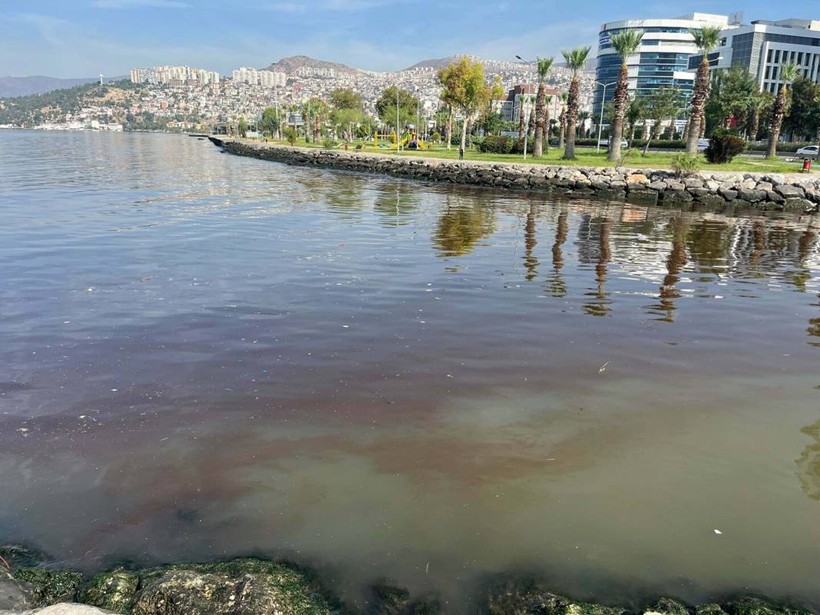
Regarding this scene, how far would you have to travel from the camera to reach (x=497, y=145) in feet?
184

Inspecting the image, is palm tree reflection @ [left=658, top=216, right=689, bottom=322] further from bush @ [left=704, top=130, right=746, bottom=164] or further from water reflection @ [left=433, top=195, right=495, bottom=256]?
bush @ [left=704, top=130, right=746, bottom=164]

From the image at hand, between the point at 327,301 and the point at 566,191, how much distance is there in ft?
87.2

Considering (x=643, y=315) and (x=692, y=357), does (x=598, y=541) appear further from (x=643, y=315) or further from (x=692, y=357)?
(x=643, y=315)

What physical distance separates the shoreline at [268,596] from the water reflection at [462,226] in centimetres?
1197

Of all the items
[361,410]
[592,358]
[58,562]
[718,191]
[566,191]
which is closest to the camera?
[58,562]

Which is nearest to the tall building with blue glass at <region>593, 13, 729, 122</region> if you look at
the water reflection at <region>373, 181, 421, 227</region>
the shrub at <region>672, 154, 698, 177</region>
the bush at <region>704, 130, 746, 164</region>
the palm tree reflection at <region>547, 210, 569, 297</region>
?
the bush at <region>704, 130, 746, 164</region>

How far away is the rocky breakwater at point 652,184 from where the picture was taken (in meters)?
29.9

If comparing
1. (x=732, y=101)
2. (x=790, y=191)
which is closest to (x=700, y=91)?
(x=790, y=191)

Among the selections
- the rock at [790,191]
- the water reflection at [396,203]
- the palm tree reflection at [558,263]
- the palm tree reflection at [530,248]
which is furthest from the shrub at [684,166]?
the water reflection at [396,203]

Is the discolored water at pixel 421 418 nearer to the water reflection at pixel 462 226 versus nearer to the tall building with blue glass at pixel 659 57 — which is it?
the water reflection at pixel 462 226

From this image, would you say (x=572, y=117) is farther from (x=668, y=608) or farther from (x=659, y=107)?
(x=668, y=608)

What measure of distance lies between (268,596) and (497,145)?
55277mm

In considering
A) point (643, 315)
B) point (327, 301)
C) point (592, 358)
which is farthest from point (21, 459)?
point (643, 315)

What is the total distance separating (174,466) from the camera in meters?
5.60
